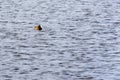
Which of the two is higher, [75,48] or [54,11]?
[54,11]

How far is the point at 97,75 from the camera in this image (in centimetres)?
129

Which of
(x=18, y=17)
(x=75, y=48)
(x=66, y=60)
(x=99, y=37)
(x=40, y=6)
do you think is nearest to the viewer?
(x=66, y=60)

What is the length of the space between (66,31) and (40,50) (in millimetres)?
252

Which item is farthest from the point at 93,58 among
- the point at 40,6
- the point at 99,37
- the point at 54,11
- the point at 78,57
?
the point at 40,6

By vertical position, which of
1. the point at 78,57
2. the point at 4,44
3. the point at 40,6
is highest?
the point at 40,6

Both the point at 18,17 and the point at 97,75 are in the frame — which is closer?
the point at 97,75

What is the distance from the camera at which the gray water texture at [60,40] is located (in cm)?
133

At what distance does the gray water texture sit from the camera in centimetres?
133

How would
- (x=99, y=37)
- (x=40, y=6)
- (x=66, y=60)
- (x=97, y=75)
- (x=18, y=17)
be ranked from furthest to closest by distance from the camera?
(x=40, y=6), (x=18, y=17), (x=99, y=37), (x=66, y=60), (x=97, y=75)

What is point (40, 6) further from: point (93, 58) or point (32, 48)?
point (93, 58)

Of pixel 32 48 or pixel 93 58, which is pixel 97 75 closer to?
pixel 93 58

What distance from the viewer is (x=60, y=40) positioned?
161 centimetres

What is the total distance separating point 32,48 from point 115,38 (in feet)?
1.47

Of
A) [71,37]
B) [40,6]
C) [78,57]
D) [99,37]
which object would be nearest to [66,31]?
[71,37]
